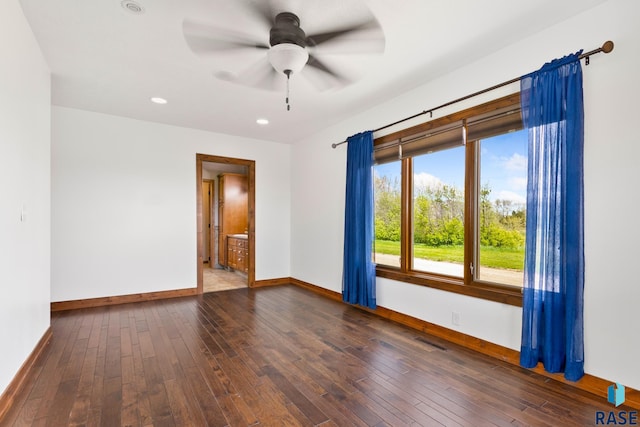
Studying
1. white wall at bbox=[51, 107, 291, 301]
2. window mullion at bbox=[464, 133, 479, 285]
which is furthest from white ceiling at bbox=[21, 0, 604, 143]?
window mullion at bbox=[464, 133, 479, 285]

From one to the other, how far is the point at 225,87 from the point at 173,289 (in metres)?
3.25

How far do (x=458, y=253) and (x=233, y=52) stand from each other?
110 inches

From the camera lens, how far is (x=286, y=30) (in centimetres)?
198

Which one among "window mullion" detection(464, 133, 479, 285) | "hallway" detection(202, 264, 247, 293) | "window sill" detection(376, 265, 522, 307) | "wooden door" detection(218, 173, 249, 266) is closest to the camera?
"window sill" detection(376, 265, 522, 307)

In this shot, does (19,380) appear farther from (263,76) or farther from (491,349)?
(491,349)

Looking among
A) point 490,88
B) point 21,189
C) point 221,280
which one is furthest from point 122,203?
point 490,88

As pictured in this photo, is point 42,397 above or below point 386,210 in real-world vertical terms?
below

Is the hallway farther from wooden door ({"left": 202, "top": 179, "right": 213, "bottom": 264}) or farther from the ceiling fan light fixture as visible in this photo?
the ceiling fan light fixture

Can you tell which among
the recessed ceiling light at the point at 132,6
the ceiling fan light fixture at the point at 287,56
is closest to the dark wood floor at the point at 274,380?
the ceiling fan light fixture at the point at 287,56

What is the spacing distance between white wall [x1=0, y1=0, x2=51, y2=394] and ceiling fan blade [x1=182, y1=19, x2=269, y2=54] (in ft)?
3.54

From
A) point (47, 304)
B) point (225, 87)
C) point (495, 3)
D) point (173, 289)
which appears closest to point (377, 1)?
point (495, 3)

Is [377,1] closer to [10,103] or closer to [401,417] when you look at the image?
[10,103]

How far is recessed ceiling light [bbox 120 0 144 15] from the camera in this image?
2041 millimetres

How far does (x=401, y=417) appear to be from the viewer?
6.14 feet
